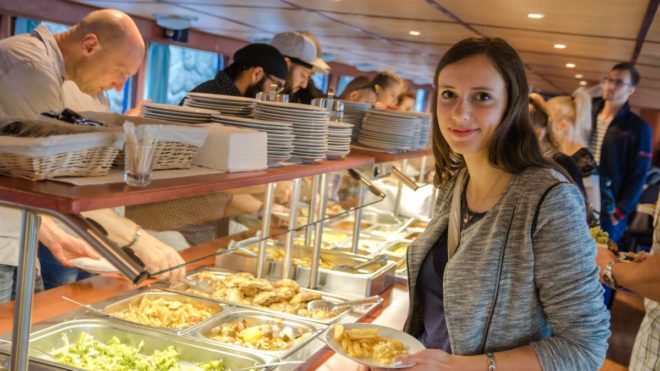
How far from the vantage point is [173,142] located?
1.69 m

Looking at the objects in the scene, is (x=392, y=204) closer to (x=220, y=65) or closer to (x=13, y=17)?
(x=13, y=17)

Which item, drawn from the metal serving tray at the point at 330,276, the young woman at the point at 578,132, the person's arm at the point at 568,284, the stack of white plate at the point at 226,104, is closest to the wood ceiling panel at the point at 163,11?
the young woman at the point at 578,132

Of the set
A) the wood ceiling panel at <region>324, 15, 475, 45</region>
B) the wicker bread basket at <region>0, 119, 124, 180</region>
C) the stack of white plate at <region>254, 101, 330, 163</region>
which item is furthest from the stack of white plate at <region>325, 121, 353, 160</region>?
the wood ceiling panel at <region>324, 15, 475, 45</region>

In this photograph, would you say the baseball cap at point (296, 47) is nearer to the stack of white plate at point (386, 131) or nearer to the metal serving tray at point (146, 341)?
the stack of white plate at point (386, 131)

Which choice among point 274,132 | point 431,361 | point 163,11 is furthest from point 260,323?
Answer: point 163,11

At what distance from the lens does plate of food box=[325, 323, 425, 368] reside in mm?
1725

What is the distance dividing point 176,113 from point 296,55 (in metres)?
2.35

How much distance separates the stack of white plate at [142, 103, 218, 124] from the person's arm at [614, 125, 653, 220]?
4.45 m

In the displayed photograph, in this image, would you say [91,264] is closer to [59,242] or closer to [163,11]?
[59,242]

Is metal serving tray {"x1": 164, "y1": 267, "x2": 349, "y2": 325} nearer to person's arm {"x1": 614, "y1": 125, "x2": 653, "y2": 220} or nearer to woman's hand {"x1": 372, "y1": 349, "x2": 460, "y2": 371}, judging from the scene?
woman's hand {"x1": 372, "y1": 349, "x2": 460, "y2": 371}

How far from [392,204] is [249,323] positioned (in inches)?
99.5

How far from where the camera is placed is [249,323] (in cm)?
236

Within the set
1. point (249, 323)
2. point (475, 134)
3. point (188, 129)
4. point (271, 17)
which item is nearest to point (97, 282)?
point (249, 323)

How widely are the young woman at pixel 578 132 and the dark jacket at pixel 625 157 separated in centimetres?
81
